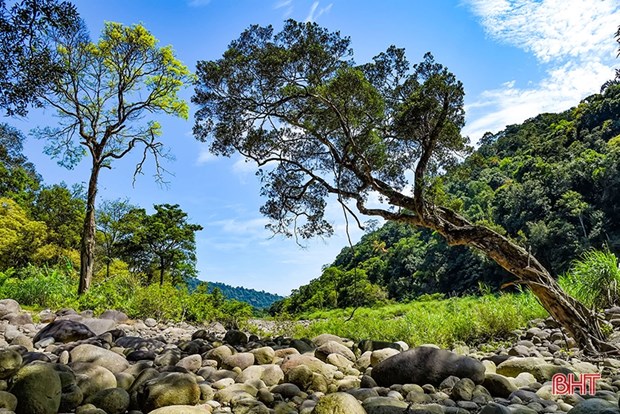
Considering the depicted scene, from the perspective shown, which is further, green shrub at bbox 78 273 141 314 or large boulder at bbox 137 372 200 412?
green shrub at bbox 78 273 141 314

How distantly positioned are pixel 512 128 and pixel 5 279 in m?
56.1

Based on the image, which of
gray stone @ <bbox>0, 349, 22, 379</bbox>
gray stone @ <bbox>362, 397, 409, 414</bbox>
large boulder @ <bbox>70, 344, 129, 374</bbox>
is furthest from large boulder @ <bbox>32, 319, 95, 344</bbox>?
gray stone @ <bbox>362, 397, 409, 414</bbox>

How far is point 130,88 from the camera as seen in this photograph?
14.8 metres

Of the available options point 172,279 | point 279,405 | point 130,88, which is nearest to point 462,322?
point 279,405

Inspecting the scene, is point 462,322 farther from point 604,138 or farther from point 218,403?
point 604,138

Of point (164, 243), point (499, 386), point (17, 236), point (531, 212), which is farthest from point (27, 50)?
point (531, 212)

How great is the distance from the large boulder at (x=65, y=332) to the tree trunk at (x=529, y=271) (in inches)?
230

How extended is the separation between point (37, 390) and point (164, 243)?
82.9 feet

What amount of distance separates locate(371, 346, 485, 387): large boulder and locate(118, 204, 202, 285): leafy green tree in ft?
79.9

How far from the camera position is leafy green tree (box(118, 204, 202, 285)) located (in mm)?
26609

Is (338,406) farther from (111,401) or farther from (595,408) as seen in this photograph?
(111,401)

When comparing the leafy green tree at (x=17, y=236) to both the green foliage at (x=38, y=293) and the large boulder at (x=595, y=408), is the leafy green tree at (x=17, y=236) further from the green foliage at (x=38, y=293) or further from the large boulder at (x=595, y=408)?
the large boulder at (x=595, y=408)

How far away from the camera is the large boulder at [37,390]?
9.64 ft

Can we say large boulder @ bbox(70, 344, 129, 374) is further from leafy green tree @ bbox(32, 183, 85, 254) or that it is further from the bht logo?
leafy green tree @ bbox(32, 183, 85, 254)
